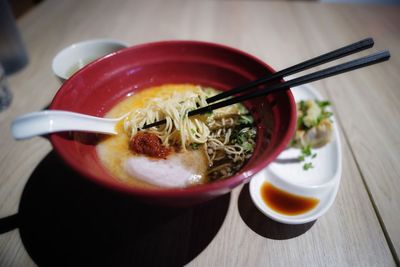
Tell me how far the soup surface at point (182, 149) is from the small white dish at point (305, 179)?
0.17m

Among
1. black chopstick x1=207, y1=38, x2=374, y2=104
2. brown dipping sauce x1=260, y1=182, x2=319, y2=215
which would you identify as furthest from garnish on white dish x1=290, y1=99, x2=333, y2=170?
black chopstick x1=207, y1=38, x2=374, y2=104

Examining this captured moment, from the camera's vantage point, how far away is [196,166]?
3.42 feet

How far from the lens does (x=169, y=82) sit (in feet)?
4.24

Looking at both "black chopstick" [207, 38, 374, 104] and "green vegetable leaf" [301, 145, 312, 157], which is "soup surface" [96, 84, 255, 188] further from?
"green vegetable leaf" [301, 145, 312, 157]

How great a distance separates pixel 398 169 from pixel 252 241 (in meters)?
0.81

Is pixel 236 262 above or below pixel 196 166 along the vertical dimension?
below

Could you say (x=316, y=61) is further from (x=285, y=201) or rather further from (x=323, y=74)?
(x=285, y=201)

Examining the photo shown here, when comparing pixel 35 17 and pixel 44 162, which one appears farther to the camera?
pixel 35 17

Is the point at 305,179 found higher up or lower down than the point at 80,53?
lower down

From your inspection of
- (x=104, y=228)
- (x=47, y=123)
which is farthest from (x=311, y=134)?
(x=47, y=123)

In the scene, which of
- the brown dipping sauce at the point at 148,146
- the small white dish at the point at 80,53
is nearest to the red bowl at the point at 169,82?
the brown dipping sauce at the point at 148,146

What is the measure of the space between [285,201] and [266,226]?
0.15 meters

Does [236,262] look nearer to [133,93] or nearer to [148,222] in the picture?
[148,222]

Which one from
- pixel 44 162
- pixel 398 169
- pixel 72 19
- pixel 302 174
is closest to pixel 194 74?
pixel 302 174
